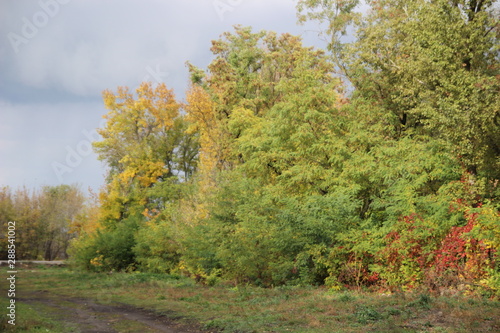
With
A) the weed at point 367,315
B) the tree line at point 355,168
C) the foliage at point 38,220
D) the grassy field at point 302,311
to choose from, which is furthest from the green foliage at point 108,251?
the weed at point 367,315

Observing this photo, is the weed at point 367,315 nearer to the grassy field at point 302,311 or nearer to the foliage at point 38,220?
the grassy field at point 302,311

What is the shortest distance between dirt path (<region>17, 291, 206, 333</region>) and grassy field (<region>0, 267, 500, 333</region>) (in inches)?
13.7

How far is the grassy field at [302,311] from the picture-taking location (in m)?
10.2

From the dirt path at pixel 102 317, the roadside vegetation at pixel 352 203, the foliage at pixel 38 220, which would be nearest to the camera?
the dirt path at pixel 102 317

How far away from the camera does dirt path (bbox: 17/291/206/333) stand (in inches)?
457

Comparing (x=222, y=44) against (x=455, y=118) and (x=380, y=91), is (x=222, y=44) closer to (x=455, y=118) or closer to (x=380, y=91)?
(x=380, y=91)

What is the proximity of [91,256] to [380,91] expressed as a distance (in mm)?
23226

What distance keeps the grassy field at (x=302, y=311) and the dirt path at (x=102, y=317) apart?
35 cm

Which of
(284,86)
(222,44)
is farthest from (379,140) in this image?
(222,44)

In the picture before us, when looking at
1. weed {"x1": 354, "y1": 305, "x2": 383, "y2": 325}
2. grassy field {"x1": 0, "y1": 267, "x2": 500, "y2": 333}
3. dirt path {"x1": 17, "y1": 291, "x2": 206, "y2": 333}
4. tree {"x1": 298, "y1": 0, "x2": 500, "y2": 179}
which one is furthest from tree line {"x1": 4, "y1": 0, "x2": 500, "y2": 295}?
dirt path {"x1": 17, "y1": 291, "x2": 206, "y2": 333}

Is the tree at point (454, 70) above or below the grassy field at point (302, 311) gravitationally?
above

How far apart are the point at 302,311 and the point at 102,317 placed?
20.1 ft

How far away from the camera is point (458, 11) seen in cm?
1775

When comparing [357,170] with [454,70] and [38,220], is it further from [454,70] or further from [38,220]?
[38,220]
